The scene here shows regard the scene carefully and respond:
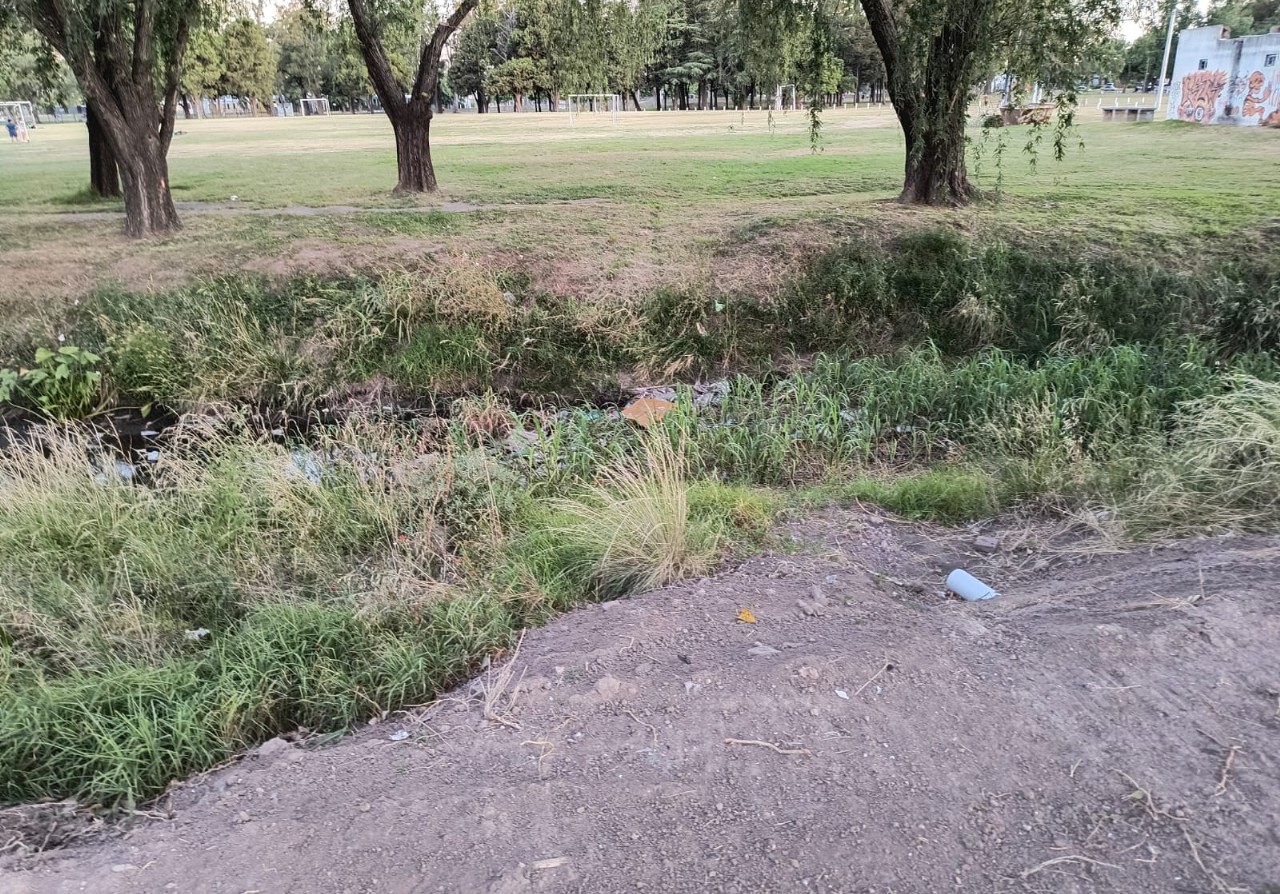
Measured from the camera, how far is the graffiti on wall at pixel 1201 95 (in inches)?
1283

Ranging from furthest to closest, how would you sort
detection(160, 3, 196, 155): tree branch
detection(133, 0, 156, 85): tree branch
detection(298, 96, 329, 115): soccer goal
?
1. detection(298, 96, 329, 115): soccer goal
2. detection(160, 3, 196, 155): tree branch
3. detection(133, 0, 156, 85): tree branch

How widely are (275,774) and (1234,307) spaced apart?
9839 millimetres

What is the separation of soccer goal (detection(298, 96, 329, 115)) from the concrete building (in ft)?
228

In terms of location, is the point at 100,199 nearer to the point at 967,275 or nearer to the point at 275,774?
the point at 967,275

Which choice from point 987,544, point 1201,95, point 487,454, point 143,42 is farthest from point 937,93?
point 1201,95

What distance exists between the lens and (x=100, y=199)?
58.4 ft

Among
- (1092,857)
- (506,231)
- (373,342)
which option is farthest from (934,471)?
(506,231)

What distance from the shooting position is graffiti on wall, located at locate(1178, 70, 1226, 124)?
32.6m

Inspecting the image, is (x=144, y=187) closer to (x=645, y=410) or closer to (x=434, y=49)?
(x=434, y=49)

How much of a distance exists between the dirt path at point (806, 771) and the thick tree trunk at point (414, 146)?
14505 mm

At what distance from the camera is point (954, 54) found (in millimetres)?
11602

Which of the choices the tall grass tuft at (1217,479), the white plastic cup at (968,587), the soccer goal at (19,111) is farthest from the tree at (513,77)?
the white plastic cup at (968,587)

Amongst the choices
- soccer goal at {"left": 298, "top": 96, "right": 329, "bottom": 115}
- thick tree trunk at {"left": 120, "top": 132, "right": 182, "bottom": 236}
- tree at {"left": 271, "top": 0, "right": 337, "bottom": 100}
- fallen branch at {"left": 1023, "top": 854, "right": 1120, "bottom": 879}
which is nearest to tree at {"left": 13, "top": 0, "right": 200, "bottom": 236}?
thick tree trunk at {"left": 120, "top": 132, "right": 182, "bottom": 236}

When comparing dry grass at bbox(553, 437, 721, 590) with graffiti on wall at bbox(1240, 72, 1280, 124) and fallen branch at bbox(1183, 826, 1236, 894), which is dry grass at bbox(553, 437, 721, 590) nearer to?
fallen branch at bbox(1183, 826, 1236, 894)
